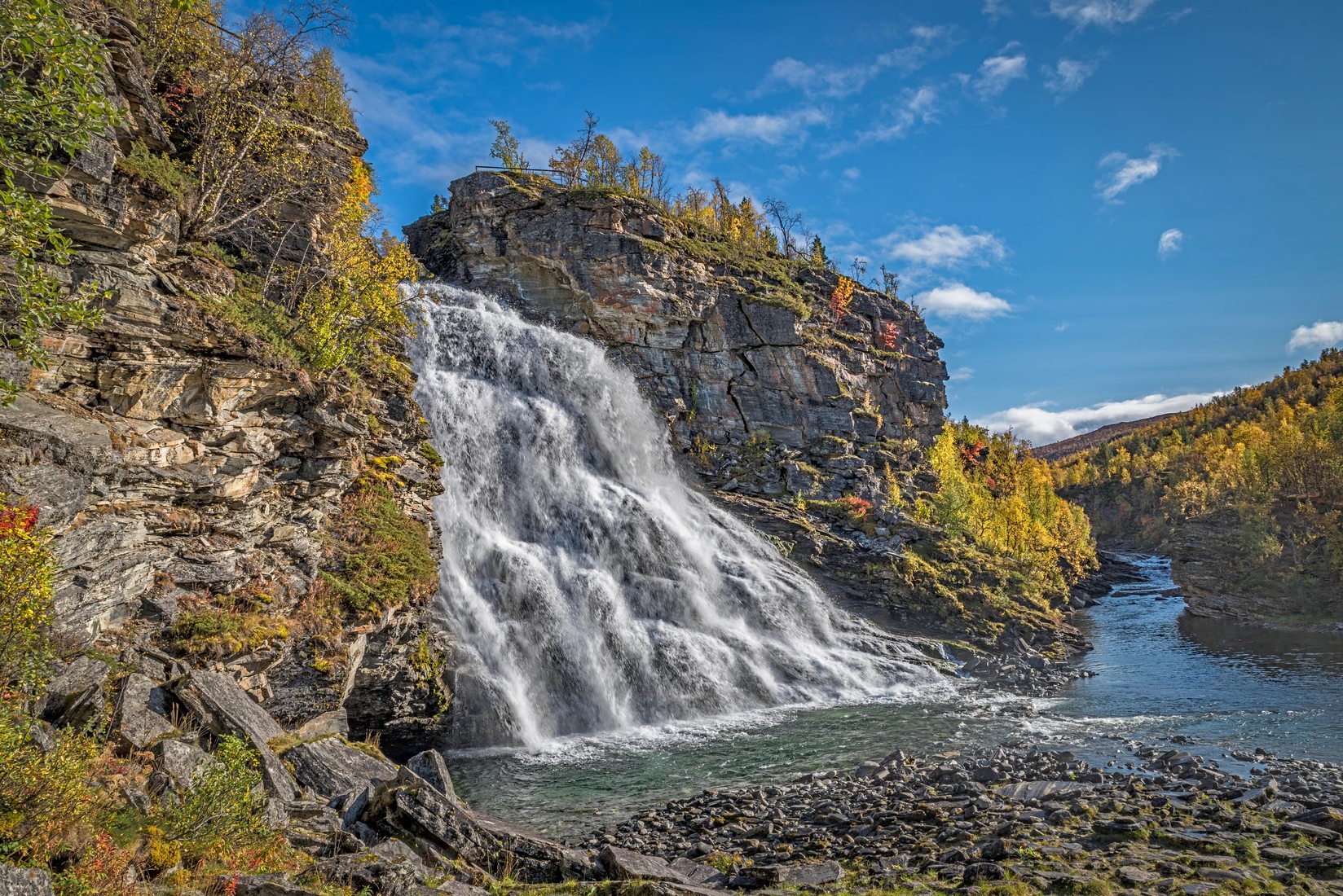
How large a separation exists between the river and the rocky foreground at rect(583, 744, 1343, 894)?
163 centimetres

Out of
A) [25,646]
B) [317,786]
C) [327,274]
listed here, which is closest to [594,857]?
[317,786]

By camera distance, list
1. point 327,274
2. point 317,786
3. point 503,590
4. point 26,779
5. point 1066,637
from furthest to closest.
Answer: point 1066,637 → point 503,590 → point 327,274 → point 317,786 → point 26,779

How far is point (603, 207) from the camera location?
42.7m

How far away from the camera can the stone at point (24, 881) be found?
4395 mm

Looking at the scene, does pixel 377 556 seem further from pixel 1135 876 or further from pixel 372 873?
pixel 1135 876

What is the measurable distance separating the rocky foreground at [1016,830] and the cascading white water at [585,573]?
838 centimetres

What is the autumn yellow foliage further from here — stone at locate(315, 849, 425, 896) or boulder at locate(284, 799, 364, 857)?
stone at locate(315, 849, 425, 896)

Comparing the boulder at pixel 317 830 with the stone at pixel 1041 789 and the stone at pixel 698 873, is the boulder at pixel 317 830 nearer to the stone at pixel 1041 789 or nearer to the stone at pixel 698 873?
the stone at pixel 698 873

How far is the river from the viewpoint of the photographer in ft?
50.4

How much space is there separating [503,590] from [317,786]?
12844 millimetres

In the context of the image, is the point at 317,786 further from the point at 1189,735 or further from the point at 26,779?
the point at 1189,735

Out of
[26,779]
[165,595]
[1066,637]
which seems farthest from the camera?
[1066,637]

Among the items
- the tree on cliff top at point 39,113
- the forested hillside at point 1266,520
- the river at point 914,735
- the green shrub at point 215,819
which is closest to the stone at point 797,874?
the river at point 914,735

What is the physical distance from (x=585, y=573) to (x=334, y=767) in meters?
14.8
